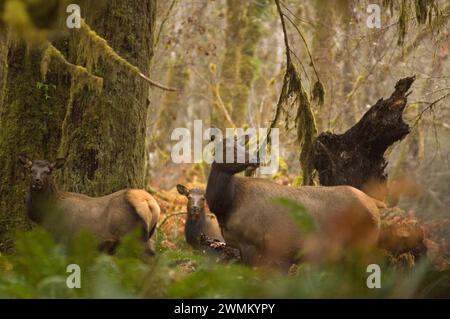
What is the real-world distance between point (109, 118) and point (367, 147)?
4415mm

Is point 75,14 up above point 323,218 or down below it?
above

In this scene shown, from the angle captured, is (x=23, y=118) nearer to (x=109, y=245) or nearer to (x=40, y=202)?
(x=40, y=202)

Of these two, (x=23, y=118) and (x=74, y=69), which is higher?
(x=74, y=69)

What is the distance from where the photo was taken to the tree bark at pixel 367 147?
1248 cm

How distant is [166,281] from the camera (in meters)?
5.22

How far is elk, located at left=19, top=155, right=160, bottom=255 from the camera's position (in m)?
11.2

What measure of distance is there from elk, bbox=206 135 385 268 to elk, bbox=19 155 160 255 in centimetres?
113

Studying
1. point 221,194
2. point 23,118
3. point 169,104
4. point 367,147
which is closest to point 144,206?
point 221,194

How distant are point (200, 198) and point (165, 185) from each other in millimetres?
21707

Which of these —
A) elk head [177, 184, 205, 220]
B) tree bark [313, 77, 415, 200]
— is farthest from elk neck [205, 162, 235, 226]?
elk head [177, 184, 205, 220]

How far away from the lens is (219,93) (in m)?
31.5

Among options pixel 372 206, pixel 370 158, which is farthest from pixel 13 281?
pixel 370 158

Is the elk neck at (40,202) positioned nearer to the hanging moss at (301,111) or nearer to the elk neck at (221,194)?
the elk neck at (221,194)
